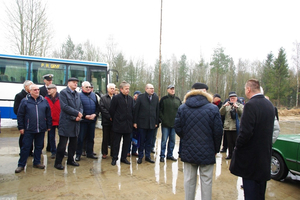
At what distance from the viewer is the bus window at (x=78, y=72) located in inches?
464

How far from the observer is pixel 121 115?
5.20 m

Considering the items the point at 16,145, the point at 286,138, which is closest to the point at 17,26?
the point at 16,145

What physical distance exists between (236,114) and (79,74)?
916cm

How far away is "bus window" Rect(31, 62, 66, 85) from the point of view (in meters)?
11.2

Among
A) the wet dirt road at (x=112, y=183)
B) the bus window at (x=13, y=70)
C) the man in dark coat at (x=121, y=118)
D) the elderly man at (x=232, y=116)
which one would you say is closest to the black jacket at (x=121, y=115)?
the man in dark coat at (x=121, y=118)

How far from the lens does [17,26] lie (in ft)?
65.3

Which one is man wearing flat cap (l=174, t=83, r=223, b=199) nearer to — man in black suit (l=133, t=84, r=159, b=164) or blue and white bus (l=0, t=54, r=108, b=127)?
man in black suit (l=133, t=84, r=159, b=164)

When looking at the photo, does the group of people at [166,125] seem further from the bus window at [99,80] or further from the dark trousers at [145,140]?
the bus window at [99,80]

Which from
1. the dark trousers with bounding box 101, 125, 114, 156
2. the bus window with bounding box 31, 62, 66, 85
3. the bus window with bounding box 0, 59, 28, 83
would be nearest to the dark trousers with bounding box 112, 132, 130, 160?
the dark trousers with bounding box 101, 125, 114, 156

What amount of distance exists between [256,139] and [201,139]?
708 millimetres

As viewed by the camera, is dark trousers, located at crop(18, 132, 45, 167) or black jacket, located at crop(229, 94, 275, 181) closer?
black jacket, located at crop(229, 94, 275, 181)

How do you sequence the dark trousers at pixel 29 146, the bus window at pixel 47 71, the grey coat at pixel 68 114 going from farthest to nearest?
1. the bus window at pixel 47 71
2. the grey coat at pixel 68 114
3. the dark trousers at pixel 29 146

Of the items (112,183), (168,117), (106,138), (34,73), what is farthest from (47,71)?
(112,183)

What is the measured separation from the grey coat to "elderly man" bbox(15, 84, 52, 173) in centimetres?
44
